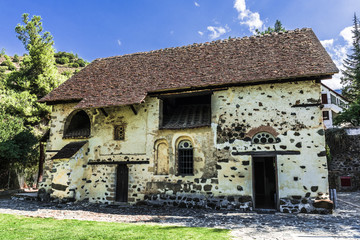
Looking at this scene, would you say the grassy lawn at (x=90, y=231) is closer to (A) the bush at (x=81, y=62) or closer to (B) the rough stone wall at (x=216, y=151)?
(B) the rough stone wall at (x=216, y=151)

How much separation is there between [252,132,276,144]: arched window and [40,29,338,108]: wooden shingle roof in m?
2.36

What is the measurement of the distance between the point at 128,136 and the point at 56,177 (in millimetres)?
4059

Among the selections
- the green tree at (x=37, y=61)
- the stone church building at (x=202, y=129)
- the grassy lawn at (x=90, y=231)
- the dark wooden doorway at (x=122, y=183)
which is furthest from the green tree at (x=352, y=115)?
the green tree at (x=37, y=61)

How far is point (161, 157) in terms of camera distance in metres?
12.1

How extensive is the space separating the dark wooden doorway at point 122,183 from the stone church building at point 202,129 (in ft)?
0.16

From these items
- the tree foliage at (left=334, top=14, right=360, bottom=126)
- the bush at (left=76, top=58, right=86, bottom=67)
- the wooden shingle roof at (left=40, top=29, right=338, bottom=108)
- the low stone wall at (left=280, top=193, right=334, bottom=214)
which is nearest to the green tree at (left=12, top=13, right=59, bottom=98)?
the wooden shingle roof at (left=40, top=29, right=338, bottom=108)

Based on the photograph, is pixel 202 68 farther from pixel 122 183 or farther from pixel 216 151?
pixel 122 183

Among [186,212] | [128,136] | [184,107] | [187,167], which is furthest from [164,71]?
[186,212]

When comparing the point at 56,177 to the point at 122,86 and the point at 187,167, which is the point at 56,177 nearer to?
the point at 122,86

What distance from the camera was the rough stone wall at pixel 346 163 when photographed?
18.3 meters

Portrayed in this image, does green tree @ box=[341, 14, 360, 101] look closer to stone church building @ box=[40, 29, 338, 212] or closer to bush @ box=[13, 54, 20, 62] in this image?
stone church building @ box=[40, 29, 338, 212]

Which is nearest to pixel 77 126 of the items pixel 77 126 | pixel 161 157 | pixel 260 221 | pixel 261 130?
pixel 77 126

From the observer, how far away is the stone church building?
10133 millimetres

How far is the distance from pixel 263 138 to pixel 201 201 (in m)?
3.88
